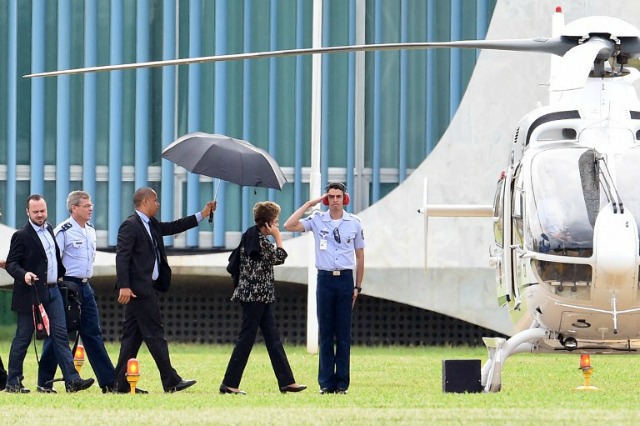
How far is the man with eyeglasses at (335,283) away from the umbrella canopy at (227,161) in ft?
1.57

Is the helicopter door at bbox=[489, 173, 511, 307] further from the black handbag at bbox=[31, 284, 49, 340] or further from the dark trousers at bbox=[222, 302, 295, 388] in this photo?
the black handbag at bbox=[31, 284, 49, 340]

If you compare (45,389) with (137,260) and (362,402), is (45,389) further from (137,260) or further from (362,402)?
(362,402)

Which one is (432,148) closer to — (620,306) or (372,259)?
(372,259)

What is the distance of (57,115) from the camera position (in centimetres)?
2466

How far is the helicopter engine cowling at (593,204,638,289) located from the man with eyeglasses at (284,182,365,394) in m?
2.48

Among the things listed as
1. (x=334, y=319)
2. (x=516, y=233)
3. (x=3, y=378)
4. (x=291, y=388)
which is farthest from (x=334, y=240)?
(x=3, y=378)

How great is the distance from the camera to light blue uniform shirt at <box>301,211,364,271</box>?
14.2 meters

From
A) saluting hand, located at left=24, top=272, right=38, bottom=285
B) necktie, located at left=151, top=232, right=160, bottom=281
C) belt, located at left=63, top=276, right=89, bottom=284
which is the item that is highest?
necktie, located at left=151, top=232, right=160, bottom=281

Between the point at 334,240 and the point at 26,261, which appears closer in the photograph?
the point at 26,261

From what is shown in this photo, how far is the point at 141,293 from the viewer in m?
13.8

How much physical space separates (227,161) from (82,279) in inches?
68.0

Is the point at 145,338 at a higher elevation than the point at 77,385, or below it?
higher

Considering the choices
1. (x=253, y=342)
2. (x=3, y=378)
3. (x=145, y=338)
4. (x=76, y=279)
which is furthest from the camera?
(x=76, y=279)

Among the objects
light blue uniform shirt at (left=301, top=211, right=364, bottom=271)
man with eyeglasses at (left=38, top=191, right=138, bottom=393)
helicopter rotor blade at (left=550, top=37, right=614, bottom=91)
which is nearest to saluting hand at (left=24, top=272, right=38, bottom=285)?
man with eyeglasses at (left=38, top=191, right=138, bottom=393)
